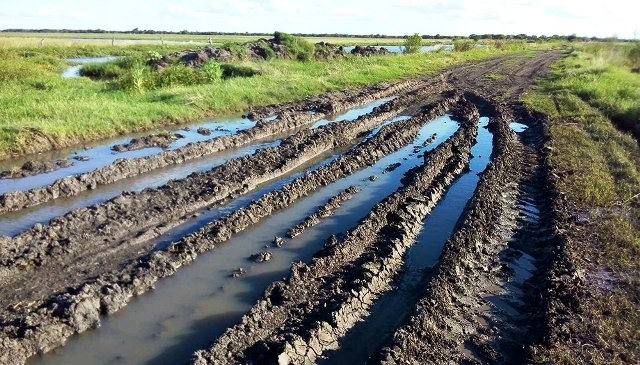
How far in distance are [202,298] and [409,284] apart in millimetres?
3574

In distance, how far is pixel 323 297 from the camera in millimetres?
7922

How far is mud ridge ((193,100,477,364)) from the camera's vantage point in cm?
655

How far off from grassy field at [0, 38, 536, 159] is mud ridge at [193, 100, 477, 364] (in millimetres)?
11616

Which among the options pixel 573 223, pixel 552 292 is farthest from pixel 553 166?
pixel 552 292

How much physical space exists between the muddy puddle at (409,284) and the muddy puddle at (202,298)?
174 cm

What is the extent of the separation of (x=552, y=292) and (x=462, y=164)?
26.5ft

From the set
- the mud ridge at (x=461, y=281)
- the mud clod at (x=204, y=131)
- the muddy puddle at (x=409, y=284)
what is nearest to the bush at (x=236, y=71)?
the mud clod at (x=204, y=131)

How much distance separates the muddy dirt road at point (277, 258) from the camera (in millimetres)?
6914

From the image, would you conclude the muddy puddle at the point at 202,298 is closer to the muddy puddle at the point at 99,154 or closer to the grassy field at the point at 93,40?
the muddy puddle at the point at 99,154

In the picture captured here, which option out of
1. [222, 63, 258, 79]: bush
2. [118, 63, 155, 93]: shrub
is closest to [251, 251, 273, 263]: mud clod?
[118, 63, 155, 93]: shrub

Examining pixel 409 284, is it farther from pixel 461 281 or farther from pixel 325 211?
pixel 325 211

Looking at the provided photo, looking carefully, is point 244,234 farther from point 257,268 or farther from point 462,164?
point 462,164

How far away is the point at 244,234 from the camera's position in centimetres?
1065

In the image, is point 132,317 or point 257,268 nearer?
point 132,317
